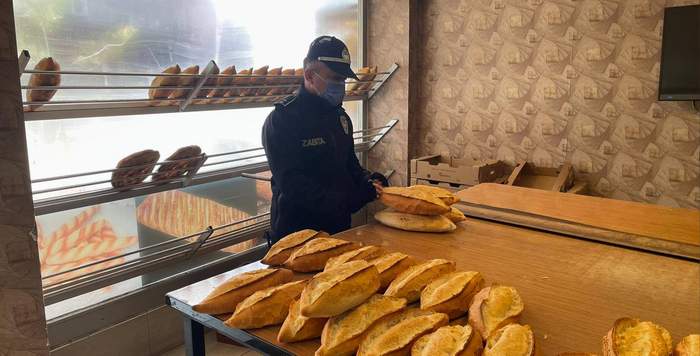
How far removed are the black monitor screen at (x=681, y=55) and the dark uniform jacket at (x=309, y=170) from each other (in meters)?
2.03

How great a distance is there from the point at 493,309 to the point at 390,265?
0.27m

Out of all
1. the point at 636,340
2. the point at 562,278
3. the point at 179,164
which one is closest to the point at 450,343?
the point at 636,340

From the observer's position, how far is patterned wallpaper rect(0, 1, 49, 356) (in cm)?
168

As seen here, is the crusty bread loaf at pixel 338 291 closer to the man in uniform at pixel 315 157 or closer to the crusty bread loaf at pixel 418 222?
the crusty bread loaf at pixel 418 222

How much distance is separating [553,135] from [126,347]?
3.02 meters

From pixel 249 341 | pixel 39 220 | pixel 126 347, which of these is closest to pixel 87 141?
pixel 39 220

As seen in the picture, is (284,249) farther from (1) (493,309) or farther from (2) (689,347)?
(2) (689,347)

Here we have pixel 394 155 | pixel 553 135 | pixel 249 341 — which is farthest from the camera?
pixel 394 155

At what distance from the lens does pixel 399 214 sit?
6.05ft

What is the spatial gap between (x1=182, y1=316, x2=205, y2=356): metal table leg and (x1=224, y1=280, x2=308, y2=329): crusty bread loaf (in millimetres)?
182

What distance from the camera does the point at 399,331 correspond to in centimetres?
96

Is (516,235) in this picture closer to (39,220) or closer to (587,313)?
(587,313)

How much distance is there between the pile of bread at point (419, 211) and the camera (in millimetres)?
1771

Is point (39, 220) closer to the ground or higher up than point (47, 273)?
higher up
